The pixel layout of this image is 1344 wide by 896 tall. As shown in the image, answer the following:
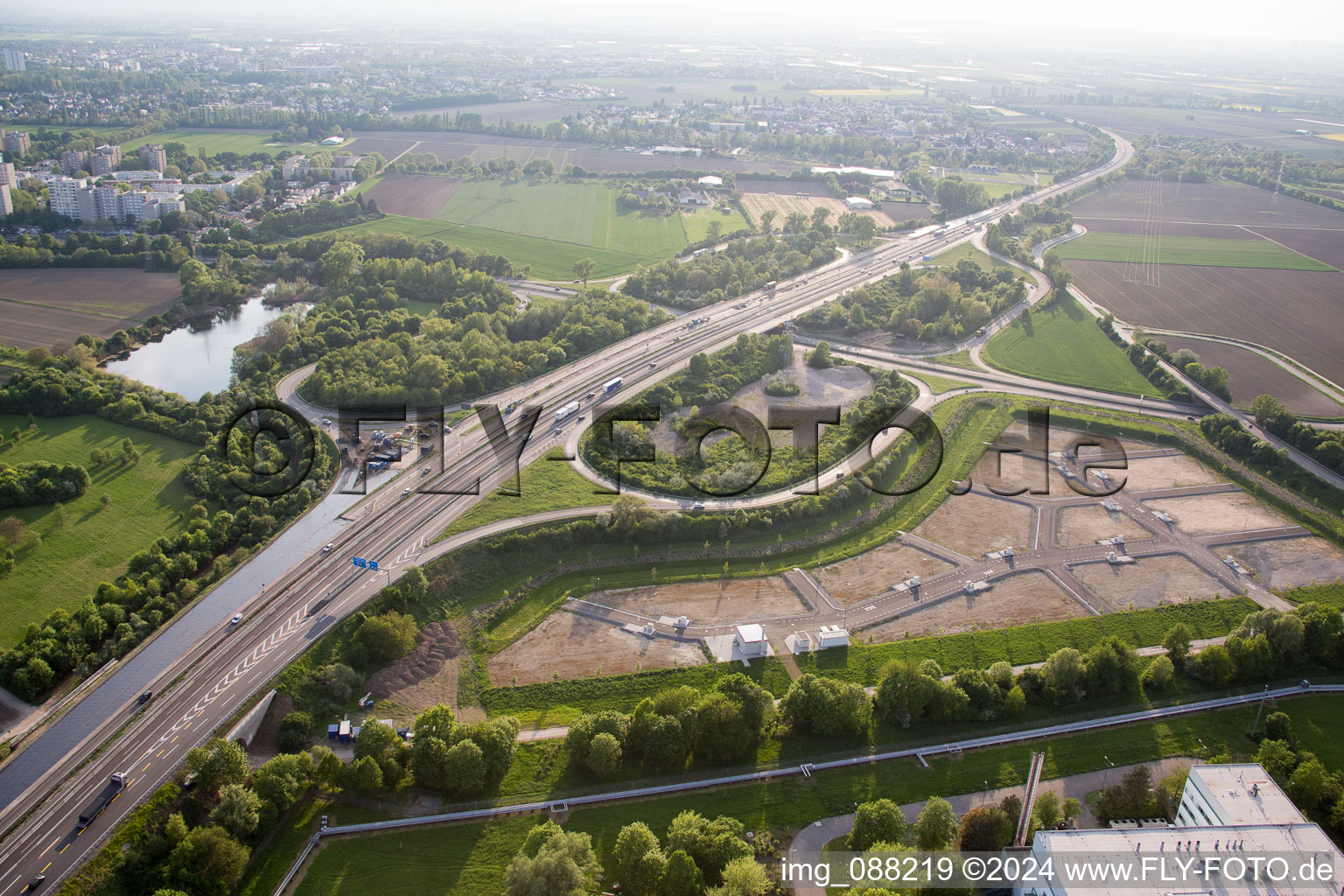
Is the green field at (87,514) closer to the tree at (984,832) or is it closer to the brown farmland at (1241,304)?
the tree at (984,832)

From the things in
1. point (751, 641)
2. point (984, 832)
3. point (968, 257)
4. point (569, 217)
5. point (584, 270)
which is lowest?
point (984, 832)

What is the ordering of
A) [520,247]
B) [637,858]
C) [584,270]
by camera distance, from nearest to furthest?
[637,858], [584,270], [520,247]

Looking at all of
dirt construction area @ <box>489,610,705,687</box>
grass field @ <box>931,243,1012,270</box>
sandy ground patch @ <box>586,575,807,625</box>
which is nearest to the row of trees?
dirt construction area @ <box>489,610,705,687</box>

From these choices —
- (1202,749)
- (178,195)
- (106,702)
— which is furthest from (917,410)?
(178,195)

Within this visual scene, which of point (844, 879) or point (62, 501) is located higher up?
point (62, 501)

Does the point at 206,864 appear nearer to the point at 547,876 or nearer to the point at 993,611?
the point at 547,876

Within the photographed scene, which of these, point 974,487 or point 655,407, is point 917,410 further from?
point 655,407

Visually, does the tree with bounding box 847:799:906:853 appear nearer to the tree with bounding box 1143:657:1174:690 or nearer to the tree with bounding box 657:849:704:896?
the tree with bounding box 657:849:704:896

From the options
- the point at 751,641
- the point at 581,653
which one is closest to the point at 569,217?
the point at 581,653
